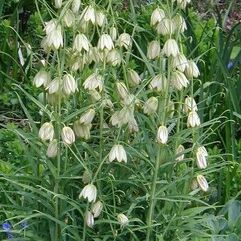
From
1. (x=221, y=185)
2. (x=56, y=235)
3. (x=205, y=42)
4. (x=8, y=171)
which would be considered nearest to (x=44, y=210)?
(x=56, y=235)

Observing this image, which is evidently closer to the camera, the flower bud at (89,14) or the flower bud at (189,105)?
the flower bud at (89,14)

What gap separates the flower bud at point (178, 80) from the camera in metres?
2.59

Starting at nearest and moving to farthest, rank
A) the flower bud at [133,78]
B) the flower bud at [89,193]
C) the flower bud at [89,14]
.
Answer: the flower bud at [89,14] < the flower bud at [89,193] < the flower bud at [133,78]

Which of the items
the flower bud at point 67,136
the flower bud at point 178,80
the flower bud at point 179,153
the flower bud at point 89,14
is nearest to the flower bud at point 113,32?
the flower bud at point 89,14

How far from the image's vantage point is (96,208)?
2723 millimetres

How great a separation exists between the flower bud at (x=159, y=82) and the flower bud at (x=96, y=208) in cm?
44

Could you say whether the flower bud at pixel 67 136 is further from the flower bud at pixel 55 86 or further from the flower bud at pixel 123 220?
the flower bud at pixel 123 220

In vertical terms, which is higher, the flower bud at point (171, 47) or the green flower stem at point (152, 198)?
the flower bud at point (171, 47)

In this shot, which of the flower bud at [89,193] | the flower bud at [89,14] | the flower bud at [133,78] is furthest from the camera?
the flower bud at [133,78]

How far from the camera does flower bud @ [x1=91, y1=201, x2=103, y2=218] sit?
2.72 meters

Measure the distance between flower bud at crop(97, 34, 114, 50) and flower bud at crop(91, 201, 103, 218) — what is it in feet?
1.78

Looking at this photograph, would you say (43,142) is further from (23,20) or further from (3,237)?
(23,20)

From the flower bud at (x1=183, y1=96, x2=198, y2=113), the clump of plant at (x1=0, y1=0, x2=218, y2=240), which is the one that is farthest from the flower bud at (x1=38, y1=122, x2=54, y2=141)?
the flower bud at (x1=183, y1=96, x2=198, y2=113)

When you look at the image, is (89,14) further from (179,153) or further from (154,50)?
(179,153)
